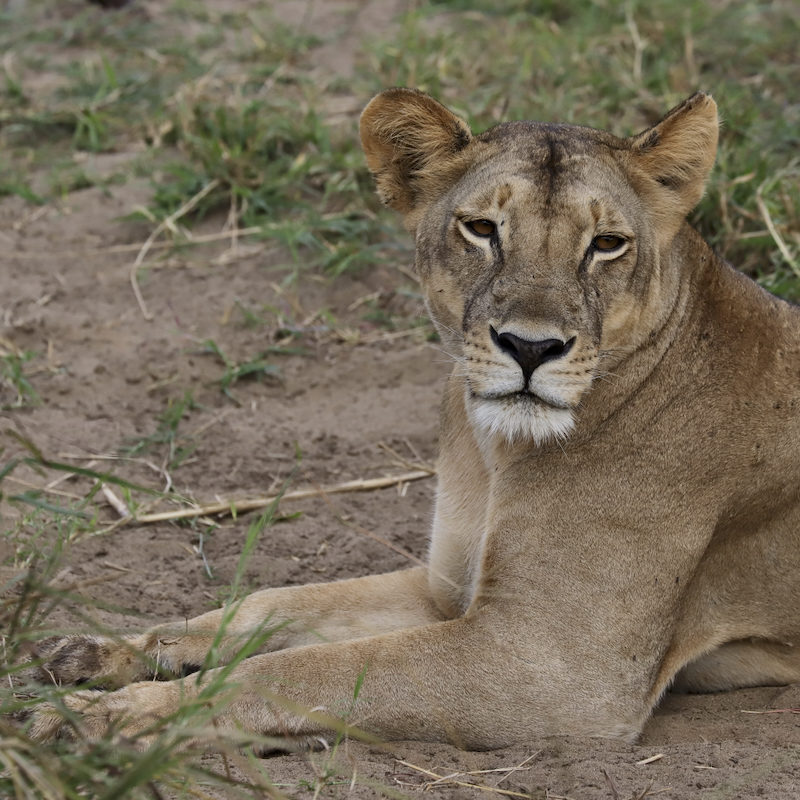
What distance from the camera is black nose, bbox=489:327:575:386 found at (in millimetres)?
3357

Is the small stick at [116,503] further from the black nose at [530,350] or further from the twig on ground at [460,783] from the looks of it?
the black nose at [530,350]

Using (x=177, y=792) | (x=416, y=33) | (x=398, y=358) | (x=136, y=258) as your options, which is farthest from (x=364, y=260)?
(x=177, y=792)

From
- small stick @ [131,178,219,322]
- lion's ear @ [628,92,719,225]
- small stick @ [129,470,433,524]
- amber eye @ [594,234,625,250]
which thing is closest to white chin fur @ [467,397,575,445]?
amber eye @ [594,234,625,250]

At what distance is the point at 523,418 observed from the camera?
11.3 ft

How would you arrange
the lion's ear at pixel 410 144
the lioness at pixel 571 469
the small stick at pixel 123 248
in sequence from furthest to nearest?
1. the small stick at pixel 123 248
2. the lion's ear at pixel 410 144
3. the lioness at pixel 571 469

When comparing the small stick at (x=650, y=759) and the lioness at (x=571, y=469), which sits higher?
the lioness at (x=571, y=469)

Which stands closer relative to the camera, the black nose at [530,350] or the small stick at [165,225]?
the black nose at [530,350]

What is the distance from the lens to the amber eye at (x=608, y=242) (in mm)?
3721

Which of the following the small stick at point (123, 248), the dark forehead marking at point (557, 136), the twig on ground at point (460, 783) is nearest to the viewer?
the twig on ground at point (460, 783)

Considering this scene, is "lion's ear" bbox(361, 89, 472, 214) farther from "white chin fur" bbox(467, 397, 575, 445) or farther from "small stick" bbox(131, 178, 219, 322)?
"small stick" bbox(131, 178, 219, 322)

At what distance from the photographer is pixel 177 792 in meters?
2.80

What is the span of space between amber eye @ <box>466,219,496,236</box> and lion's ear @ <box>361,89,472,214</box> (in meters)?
0.35

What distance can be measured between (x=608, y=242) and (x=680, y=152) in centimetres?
47

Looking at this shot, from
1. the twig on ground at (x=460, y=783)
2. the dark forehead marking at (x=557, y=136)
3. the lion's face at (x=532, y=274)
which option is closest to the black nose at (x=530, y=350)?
the lion's face at (x=532, y=274)
